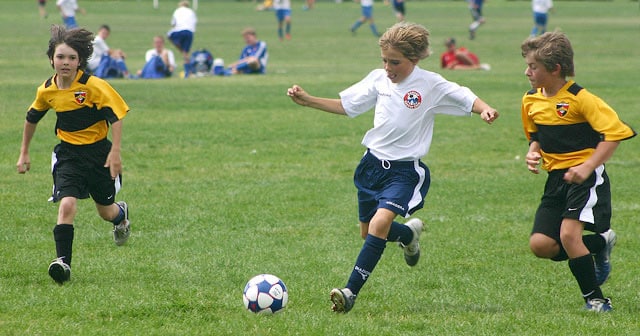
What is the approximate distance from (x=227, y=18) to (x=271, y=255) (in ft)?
126

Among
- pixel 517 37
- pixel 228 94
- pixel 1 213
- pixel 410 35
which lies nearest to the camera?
pixel 410 35

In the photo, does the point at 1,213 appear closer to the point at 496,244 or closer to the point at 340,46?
the point at 496,244

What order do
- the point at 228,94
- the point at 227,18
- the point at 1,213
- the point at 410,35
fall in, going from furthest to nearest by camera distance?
the point at 227,18
the point at 228,94
the point at 1,213
the point at 410,35

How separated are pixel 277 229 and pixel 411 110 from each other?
2565mm

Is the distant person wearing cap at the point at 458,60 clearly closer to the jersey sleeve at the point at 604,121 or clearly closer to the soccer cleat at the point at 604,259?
the soccer cleat at the point at 604,259

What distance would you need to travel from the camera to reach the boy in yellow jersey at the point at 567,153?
18.7ft

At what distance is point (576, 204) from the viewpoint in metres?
5.73

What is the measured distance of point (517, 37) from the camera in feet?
111

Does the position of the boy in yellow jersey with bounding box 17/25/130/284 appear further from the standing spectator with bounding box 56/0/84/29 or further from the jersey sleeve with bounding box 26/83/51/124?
the standing spectator with bounding box 56/0/84/29

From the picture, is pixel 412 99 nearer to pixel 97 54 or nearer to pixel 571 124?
pixel 571 124

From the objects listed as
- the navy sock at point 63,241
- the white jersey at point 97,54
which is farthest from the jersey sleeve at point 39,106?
the white jersey at point 97,54

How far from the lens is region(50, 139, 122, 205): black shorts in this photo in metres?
6.67

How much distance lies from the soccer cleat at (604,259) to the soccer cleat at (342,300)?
5.34 ft

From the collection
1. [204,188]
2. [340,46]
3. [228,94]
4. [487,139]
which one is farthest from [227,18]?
[204,188]
